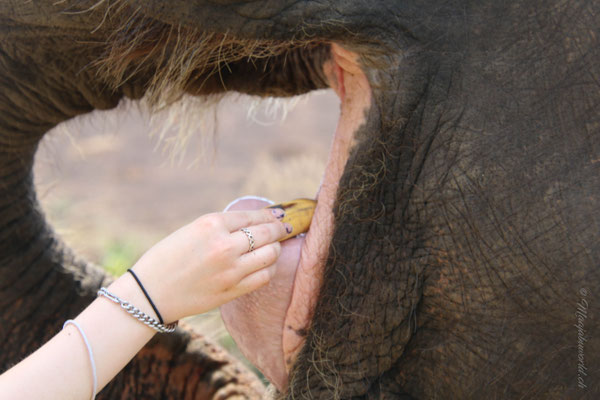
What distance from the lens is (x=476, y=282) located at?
4.08 feet

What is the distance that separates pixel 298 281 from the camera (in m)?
1.37

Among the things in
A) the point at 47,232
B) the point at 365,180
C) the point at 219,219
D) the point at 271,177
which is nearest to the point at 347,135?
the point at 365,180

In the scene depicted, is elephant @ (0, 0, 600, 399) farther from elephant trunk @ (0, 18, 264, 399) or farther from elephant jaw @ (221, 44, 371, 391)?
elephant trunk @ (0, 18, 264, 399)

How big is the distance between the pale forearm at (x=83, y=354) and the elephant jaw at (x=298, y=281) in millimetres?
254

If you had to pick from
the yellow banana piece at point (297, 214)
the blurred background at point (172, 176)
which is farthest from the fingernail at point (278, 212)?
the blurred background at point (172, 176)

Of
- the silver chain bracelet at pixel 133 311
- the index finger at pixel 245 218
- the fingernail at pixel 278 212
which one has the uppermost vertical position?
the fingernail at pixel 278 212

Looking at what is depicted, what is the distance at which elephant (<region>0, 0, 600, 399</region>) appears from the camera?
1.17m

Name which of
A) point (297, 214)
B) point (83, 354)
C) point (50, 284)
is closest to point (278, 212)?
point (297, 214)

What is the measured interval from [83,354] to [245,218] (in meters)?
0.39

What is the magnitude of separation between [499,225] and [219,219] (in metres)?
0.51

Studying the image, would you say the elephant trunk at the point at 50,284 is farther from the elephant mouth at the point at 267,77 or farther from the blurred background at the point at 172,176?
the blurred background at the point at 172,176

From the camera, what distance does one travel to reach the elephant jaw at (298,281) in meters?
1.32

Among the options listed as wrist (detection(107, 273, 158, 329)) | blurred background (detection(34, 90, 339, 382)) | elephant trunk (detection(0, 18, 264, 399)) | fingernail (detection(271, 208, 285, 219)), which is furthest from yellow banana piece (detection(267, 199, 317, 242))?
blurred background (detection(34, 90, 339, 382))

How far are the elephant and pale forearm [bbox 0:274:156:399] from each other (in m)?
0.29
